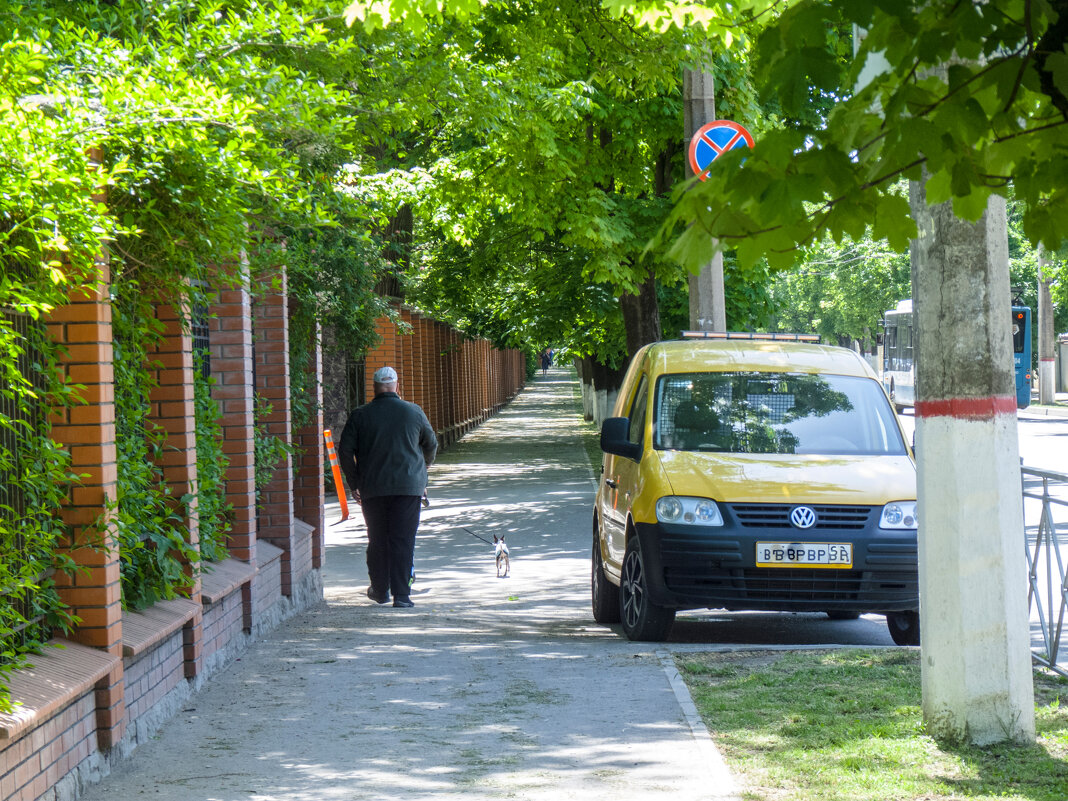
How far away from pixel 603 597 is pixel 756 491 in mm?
1915

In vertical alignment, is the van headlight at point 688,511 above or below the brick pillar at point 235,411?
below

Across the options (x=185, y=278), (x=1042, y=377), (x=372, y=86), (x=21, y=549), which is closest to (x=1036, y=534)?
(x=185, y=278)

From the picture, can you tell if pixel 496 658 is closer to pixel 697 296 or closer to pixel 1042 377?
pixel 697 296

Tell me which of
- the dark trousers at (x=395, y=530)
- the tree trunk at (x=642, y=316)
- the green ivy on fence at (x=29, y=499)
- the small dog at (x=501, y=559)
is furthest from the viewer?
the tree trunk at (x=642, y=316)

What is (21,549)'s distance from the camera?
4910 millimetres

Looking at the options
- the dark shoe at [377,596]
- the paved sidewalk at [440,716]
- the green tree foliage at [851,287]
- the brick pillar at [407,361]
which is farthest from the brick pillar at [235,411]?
the green tree foliage at [851,287]

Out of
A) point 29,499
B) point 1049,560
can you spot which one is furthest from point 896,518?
point 29,499

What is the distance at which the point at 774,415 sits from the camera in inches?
359

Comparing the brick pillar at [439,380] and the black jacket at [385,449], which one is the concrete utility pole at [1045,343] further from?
the black jacket at [385,449]

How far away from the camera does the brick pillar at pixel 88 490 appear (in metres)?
5.34

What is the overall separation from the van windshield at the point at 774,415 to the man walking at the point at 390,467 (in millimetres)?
2128

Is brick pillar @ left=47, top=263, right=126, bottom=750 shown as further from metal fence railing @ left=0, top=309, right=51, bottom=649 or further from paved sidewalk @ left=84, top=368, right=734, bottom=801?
paved sidewalk @ left=84, top=368, right=734, bottom=801

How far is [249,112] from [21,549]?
1875 mm

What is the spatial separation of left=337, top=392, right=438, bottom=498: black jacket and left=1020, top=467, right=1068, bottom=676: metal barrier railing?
4.50 meters
